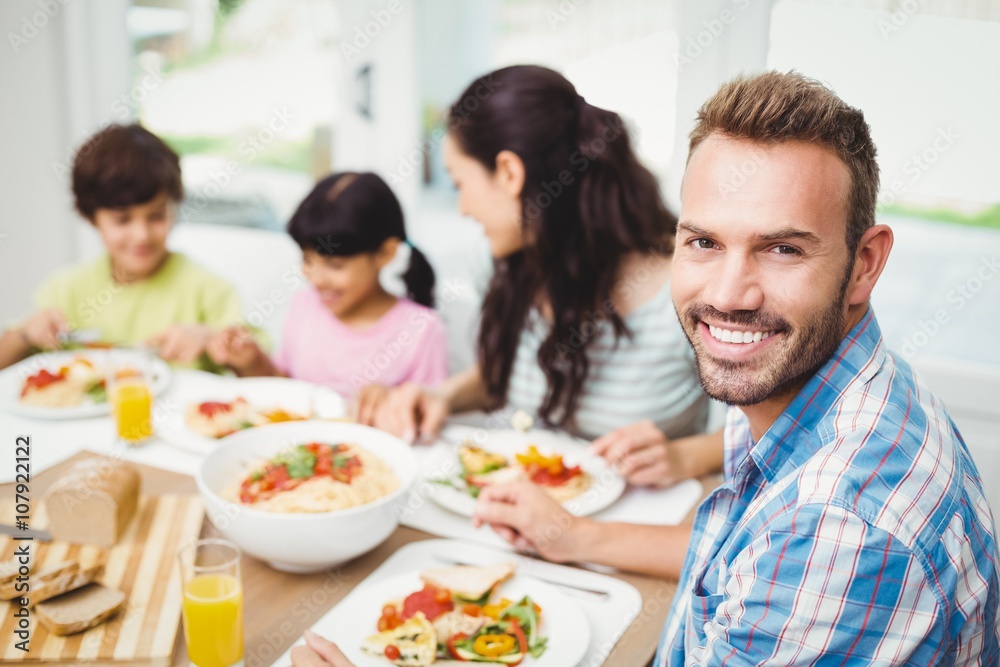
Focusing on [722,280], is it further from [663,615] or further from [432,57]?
[432,57]

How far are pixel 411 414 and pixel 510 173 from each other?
559mm

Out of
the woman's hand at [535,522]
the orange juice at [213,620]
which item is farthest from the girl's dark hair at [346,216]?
the orange juice at [213,620]

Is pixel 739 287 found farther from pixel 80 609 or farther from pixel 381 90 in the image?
pixel 381 90

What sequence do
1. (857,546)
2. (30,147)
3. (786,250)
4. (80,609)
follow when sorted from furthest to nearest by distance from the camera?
(30,147) → (80,609) → (786,250) → (857,546)

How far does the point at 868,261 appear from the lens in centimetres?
98

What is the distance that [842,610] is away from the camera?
31.8 inches

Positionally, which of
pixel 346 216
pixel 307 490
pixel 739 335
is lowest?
pixel 307 490

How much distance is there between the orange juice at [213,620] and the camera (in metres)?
1.01

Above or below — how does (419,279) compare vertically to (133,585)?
above

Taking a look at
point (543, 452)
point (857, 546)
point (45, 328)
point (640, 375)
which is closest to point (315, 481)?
point (543, 452)

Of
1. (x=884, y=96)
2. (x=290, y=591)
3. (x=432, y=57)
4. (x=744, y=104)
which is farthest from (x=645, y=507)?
(x=432, y=57)

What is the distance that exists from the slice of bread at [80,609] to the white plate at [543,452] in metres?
0.52

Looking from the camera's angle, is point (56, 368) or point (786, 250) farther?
point (56, 368)

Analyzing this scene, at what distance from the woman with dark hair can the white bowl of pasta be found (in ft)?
1.10
